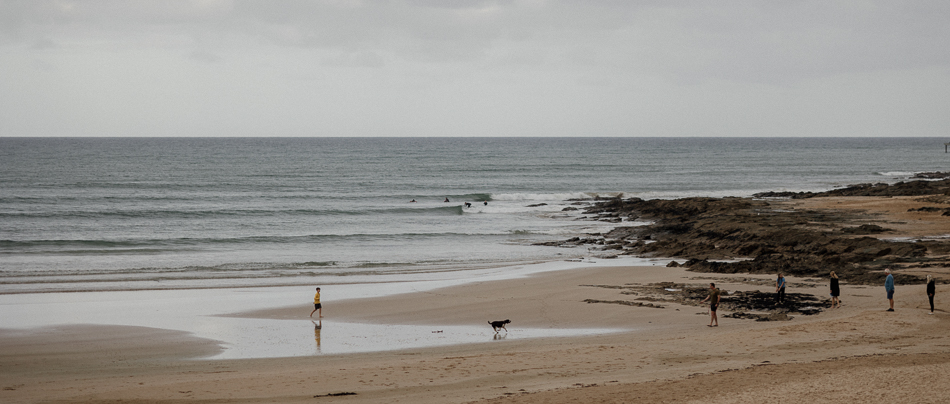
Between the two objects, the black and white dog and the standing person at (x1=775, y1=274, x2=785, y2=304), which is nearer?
→ the black and white dog

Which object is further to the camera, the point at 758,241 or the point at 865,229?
the point at 865,229

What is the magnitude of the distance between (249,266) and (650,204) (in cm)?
2538

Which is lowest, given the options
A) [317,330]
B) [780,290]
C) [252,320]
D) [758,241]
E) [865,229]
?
[317,330]

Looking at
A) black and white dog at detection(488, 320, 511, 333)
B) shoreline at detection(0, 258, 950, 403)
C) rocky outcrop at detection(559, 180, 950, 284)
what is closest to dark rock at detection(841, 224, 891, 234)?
rocky outcrop at detection(559, 180, 950, 284)

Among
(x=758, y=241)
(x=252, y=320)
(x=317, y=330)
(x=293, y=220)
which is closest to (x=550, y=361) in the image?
(x=317, y=330)

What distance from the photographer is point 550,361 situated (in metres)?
12.9

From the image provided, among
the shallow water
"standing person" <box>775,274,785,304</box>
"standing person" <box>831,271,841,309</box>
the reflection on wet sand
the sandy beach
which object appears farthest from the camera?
"standing person" <box>775,274,785,304</box>

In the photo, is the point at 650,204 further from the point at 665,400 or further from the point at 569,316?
the point at 665,400

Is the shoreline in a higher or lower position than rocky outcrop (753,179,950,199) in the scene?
lower

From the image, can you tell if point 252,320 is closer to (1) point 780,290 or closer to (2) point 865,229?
(1) point 780,290

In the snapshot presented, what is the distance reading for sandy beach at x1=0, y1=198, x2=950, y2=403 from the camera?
34.8 ft

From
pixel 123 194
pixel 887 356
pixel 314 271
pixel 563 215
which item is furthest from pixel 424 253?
pixel 123 194

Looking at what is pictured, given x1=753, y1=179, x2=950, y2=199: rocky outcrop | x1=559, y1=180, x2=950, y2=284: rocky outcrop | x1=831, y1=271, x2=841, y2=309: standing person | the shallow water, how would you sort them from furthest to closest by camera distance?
x1=753, y1=179, x2=950, y2=199: rocky outcrop < x1=559, y1=180, x2=950, y2=284: rocky outcrop < x1=831, y1=271, x2=841, y2=309: standing person < the shallow water

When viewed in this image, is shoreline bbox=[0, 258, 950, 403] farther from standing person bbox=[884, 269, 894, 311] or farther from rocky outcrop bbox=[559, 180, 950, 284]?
rocky outcrop bbox=[559, 180, 950, 284]
